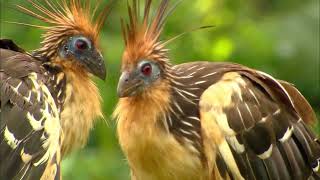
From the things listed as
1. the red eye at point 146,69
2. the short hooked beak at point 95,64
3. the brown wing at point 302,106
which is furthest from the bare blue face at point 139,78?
the brown wing at point 302,106

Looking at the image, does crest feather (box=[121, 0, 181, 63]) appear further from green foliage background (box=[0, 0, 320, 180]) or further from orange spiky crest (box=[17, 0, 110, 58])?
green foliage background (box=[0, 0, 320, 180])

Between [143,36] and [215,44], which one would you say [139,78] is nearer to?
[143,36]

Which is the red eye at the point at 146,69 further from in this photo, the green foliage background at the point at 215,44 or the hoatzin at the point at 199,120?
the green foliage background at the point at 215,44

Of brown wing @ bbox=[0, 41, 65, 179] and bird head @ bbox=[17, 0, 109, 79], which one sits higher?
bird head @ bbox=[17, 0, 109, 79]

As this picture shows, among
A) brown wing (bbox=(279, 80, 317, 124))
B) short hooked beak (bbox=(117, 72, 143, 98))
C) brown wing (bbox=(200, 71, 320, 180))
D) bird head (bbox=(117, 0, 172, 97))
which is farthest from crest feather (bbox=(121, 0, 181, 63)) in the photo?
brown wing (bbox=(279, 80, 317, 124))

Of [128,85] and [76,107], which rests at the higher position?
[128,85]

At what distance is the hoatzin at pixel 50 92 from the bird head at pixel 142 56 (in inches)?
9.4

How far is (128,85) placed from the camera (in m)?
7.01

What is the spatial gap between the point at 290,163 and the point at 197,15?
8.24 ft

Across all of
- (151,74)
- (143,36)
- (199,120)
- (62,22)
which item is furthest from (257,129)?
(62,22)

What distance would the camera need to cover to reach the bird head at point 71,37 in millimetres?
7250

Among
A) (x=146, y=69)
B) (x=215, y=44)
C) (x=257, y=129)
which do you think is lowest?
(x=257, y=129)

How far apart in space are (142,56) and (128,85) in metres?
0.19

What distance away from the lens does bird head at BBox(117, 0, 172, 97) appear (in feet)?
23.1
